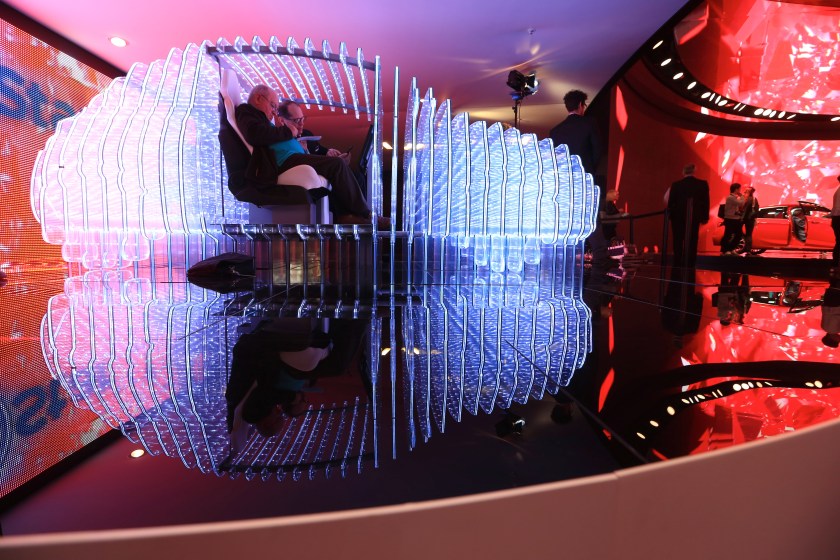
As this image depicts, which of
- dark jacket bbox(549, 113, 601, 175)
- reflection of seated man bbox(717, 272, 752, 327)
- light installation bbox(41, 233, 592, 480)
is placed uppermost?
dark jacket bbox(549, 113, 601, 175)

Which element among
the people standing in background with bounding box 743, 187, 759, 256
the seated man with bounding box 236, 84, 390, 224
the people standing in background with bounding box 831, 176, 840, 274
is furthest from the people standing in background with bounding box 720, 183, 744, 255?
the seated man with bounding box 236, 84, 390, 224

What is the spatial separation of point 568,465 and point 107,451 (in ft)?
1.61

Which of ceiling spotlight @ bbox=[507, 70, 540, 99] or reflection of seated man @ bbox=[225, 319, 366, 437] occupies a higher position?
ceiling spotlight @ bbox=[507, 70, 540, 99]

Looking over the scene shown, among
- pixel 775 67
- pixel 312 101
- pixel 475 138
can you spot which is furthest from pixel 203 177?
pixel 775 67

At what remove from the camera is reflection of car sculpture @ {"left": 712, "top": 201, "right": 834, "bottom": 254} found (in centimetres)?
743

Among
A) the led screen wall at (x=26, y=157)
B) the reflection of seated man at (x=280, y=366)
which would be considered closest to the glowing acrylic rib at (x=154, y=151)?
the led screen wall at (x=26, y=157)

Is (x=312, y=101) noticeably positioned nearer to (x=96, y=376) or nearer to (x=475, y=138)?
(x=475, y=138)

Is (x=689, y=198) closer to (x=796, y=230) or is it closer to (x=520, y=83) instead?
(x=520, y=83)

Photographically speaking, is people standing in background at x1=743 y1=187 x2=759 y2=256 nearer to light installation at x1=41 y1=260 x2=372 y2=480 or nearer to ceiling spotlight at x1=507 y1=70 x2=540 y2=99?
ceiling spotlight at x1=507 y1=70 x2=540 y2=99

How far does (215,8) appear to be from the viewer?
16.1ft

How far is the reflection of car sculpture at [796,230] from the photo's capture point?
7.43 meters

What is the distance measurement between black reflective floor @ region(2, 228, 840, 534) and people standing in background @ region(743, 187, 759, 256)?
21.5 feet

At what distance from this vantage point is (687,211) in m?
5.46

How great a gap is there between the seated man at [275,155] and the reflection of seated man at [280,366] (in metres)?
1.76
